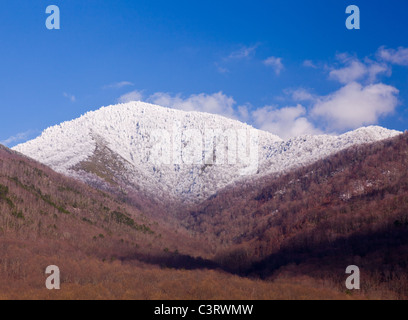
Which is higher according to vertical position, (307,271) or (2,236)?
(2,236)

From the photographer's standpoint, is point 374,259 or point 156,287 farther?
point 374,259

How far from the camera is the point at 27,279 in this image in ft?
458

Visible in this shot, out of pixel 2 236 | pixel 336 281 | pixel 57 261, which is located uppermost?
pixel 2 236

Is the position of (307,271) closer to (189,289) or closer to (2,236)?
(189,289)

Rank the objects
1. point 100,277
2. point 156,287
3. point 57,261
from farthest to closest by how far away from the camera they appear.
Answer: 1. point 57,261
2. point 100,277
3. point 156,287

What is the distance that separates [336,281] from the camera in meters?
164

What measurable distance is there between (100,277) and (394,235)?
141 m
